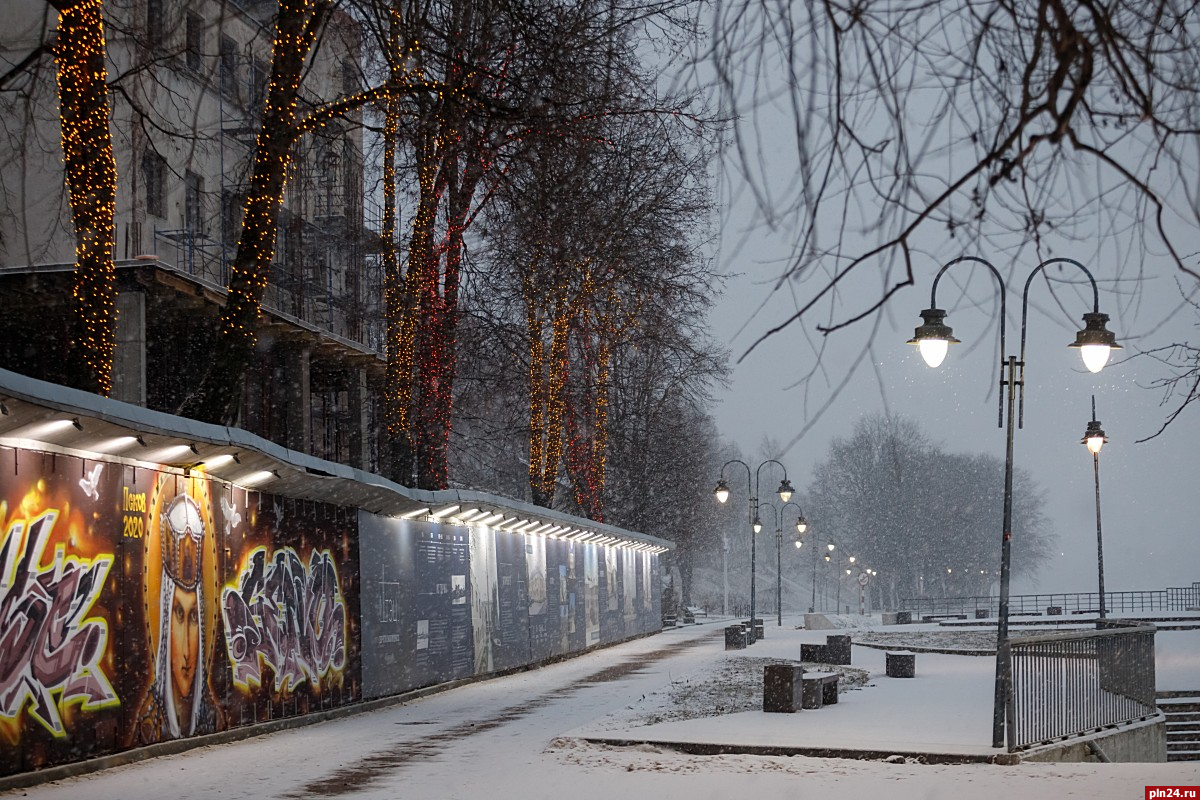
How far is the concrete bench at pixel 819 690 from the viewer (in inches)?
762

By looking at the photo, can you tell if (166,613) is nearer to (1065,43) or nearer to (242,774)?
(242,774)

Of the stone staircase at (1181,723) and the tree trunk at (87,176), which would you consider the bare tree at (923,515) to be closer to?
the stone staircase at (1181,723)

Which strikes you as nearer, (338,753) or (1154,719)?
(338,753)

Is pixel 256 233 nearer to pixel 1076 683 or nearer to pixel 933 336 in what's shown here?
pixel 933 336

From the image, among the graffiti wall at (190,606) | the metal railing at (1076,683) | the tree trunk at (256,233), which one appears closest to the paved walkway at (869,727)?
the metal railing at (1076,683)

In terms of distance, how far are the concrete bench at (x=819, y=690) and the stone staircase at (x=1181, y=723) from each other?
610 cm

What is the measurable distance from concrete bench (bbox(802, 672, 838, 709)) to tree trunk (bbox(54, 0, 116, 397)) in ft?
33.4

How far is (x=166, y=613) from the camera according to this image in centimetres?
1487

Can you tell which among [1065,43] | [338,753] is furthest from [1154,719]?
[1065,43]

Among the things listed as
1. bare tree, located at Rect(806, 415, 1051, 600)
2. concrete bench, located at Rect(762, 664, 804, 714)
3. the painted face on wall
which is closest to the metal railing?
concrete bench, located at Rect(762, 664, 804, 714)

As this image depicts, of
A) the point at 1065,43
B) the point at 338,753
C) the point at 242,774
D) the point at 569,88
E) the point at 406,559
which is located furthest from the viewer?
the point at 406,559

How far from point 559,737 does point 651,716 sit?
10.3ft

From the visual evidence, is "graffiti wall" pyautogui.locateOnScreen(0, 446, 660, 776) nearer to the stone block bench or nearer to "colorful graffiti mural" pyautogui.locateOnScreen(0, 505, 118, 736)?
"colorful graffiti mural" pyautogui.locateOnScreen(0, 505, 118, 736)

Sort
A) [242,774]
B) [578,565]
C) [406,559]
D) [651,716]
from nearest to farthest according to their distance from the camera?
[242,774] < [651,716] < [406,559] < [578,565]
